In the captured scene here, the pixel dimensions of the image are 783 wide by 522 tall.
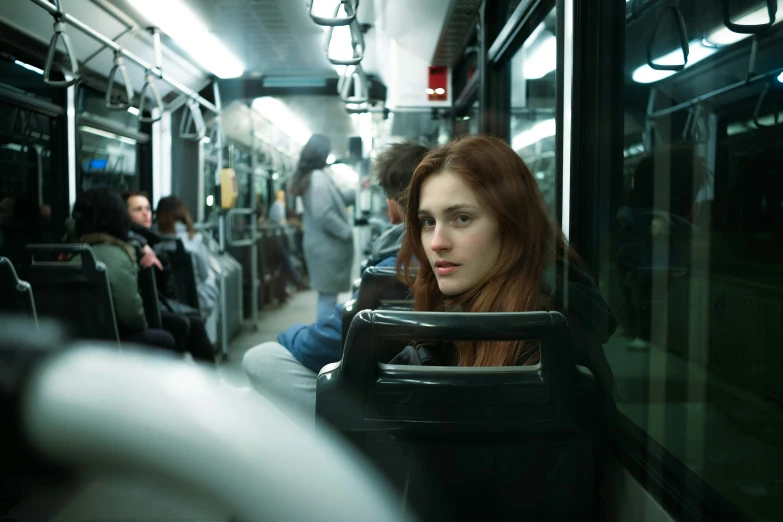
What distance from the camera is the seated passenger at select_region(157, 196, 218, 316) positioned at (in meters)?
5.00

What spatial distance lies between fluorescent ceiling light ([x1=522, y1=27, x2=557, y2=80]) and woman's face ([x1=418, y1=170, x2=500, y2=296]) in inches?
61.2

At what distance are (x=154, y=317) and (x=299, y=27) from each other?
185cm

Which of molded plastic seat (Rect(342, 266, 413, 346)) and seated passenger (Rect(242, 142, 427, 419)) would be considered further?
seated passenger (Rect(242, 142, 427, 419))

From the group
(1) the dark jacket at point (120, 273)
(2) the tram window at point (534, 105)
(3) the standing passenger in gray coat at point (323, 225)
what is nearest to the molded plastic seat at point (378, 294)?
(2) the tram window at point (534, 105)

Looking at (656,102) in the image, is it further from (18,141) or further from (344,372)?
(18,141)

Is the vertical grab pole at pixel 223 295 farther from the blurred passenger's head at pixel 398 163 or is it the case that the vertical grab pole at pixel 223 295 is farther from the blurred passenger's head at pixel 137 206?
the blurred passenger's head at pixel 398 163

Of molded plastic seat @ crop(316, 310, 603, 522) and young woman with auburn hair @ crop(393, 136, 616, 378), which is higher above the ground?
young woman with auburn hair @ crop(393, 136, 616, 378)

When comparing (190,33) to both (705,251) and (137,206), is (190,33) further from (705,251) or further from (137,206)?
(705,251)

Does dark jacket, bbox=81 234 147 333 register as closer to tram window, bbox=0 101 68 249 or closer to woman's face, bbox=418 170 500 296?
tram window, bbox=0 101 68 249

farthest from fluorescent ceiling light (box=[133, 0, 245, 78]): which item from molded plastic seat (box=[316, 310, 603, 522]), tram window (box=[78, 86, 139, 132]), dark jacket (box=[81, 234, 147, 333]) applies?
molded plastic seat (box=[316, 310, 603, 522])

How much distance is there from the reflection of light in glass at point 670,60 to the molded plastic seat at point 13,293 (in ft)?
7.09

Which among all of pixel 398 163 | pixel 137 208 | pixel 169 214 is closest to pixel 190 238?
pixel 169 214

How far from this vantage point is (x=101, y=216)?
3.54m

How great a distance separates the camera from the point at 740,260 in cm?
138
